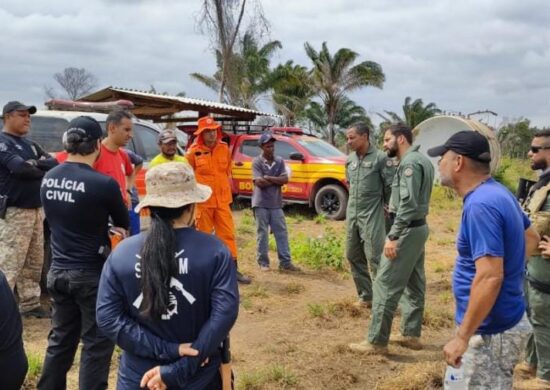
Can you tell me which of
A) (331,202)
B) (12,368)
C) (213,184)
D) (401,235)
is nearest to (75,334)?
(12,368)

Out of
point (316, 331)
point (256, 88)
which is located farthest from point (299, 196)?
point (256, 88)

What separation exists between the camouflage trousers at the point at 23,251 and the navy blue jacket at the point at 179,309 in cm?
288

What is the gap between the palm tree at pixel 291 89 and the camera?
1113 inches

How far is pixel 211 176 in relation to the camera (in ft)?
19.1

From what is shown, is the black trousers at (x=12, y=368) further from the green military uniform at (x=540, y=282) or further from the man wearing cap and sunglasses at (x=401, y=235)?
the green military uniform at (x=540, y=282)

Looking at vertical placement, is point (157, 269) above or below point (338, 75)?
below

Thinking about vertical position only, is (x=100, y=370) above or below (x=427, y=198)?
below

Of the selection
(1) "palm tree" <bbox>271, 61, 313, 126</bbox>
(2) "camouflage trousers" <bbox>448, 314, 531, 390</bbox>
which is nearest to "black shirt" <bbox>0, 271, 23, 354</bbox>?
(2) "camouflage trousers" <bbox>448, 314, 531, 390</bbox>

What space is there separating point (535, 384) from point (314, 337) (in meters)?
1.80

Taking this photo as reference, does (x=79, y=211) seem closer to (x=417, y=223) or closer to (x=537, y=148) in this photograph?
(x=417, y=223)

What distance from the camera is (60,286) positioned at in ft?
10.1

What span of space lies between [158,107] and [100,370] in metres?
8.25

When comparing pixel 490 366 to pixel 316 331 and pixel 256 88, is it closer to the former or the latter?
pixel 316 331

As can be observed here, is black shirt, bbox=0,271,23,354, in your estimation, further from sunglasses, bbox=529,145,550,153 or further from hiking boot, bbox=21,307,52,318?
sunglasses, bbox=529,145,550,153
